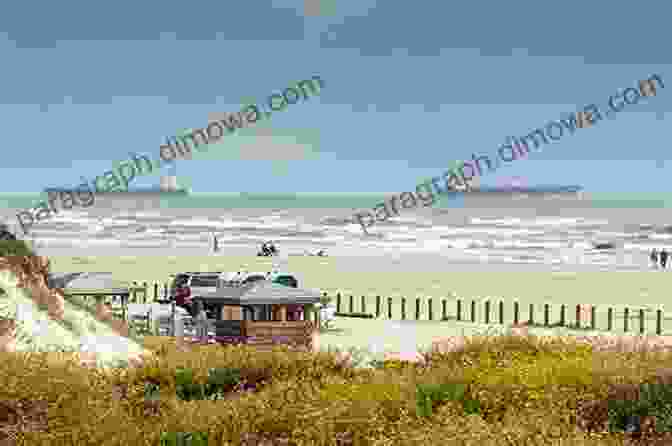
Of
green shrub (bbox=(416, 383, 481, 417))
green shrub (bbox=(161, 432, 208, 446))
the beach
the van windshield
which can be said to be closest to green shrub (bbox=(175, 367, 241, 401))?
green shrub (bbox=(416, 383, 481, 417))

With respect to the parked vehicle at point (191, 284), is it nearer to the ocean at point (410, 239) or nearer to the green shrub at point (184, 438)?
the green shrub at point (184, 438)

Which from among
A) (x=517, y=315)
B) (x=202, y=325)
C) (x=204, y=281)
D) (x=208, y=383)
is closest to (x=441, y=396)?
(x=208, y=383)

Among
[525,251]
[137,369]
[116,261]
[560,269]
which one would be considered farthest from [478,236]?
[137,369]

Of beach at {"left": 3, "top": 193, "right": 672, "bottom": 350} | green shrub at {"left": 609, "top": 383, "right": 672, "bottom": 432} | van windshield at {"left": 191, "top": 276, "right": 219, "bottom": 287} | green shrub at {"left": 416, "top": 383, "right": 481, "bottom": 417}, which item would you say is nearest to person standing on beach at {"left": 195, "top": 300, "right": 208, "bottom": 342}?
van windshield at {"left": 191, "top": 276, "right": 219, "bottom": 287}

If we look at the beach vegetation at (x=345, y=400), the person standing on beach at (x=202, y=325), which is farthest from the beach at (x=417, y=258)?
the beach vegetation at (x=345, y=400)

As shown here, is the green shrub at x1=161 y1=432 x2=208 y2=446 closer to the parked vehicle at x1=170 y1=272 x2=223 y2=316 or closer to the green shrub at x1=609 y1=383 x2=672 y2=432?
the green shrub at x1=609 y1=383 x2=672 y2=432

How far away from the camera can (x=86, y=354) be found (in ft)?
49.8

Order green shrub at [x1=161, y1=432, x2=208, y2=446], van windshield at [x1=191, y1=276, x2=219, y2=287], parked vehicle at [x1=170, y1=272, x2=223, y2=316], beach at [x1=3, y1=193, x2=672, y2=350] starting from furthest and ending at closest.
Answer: beach at [x1=3, y1=193, x2=672, y2=350], van windshield at [x1=191, y1=276, x2=219, y2=287], parked vehicle at [x1=170, y1=272, x2=223, y2=316], green shrub at [x1=161, y1=432, x2=208, y2=446]

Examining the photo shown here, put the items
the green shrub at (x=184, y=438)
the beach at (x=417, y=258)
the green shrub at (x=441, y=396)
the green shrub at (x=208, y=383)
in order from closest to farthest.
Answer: the green shrub at (x=184, y=438) → the green shrub at (x=441, y=396) → the green shrub at (x=208, y=383) → the beach at (x=417, y=258)

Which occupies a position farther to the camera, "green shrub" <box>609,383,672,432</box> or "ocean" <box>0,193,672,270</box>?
"ocean" <box>0,193,672,270</box>

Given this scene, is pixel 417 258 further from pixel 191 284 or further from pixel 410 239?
pixel 191 284

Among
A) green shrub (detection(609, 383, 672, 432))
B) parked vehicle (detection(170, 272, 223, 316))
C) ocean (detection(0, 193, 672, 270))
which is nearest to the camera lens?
green shrub (detection(609, 383, 672, 432))

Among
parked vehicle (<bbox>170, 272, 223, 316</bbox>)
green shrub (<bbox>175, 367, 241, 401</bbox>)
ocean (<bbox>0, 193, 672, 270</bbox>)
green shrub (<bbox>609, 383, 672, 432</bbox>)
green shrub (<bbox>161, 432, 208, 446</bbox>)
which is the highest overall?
green shrub (<bbox>161, 432, 208, 446</bbox>)

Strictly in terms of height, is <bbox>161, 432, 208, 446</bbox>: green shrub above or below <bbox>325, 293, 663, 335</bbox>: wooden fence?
above
